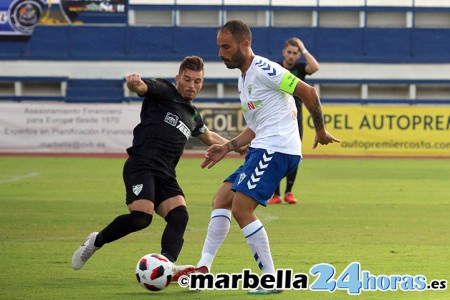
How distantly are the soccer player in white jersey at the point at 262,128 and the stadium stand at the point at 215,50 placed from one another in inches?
1443

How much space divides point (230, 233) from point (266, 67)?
15.9ft

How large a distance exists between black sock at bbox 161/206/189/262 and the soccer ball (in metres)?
0.48

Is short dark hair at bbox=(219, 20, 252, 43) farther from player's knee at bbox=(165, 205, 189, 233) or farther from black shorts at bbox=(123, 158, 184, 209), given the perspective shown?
player's knee at bbox=(165, 205, 189, 233)

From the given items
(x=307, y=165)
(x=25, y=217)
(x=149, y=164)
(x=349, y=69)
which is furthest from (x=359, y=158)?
(x=149, y=164)

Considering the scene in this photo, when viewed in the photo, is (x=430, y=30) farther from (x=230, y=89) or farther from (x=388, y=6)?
(x=230, y=89)

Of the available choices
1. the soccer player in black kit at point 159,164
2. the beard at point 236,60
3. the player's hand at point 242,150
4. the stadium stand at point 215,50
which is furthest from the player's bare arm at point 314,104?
the stadium stand at point 215,50

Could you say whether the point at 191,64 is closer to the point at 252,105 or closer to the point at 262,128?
the point at 252,105

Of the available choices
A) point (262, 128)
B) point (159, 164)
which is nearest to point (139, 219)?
point (159, 164)

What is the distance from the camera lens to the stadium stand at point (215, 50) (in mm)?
45469

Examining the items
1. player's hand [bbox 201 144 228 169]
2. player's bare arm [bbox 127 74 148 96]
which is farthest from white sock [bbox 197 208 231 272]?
player's bare arm [bbox 127 74 148 96]

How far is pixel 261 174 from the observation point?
8.09 meters

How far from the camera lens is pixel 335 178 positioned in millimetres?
22953

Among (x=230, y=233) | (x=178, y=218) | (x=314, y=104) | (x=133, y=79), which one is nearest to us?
(x=314, y=104)

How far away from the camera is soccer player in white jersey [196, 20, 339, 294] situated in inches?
317
